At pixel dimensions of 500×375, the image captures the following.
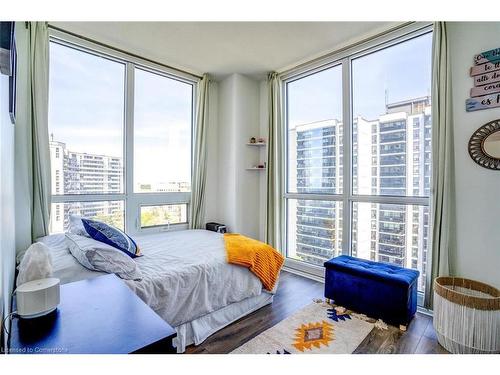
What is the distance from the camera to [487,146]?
6.53 ft

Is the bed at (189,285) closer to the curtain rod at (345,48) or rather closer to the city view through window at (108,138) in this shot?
the city view through window at (108,138)

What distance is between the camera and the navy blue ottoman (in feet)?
6.53

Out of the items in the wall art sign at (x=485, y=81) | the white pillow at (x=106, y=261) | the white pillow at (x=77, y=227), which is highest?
the wall art sign at (x=485, y=81)

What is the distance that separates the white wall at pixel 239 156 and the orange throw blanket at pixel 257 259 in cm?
119

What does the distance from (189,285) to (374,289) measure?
158cm

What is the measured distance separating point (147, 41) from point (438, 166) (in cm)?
332

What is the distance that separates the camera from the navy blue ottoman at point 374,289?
199cm

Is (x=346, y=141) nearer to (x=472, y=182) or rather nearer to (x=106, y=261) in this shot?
(x=472, y=182)

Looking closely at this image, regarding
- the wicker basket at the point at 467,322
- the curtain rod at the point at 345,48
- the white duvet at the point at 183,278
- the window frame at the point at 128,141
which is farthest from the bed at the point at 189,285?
the curtain rod at the point at 345,48

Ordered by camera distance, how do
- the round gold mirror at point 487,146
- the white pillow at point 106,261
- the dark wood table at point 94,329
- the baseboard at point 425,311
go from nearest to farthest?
the dark wood table at point 94,329 < the white pillow at point 106,261 < the round gold mirror at point 487,146 < the baseboard at point 425,311

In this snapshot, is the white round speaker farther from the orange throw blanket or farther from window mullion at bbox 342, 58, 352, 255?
window mullion at bbox 342, 58, 352, 255

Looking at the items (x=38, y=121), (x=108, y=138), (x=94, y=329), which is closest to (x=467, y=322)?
(x=94, y=329)

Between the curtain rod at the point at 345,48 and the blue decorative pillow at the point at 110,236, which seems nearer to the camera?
the blue decorative pillow at the point at 110,236

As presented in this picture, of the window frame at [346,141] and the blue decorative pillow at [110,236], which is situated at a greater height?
the window frame at [346,141]
